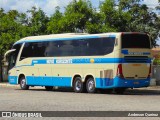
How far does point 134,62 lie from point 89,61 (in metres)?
2.61

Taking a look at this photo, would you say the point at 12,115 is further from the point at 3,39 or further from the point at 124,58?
the point at 3,39

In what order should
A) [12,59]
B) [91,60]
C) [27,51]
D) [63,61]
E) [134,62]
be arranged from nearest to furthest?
[134,62] → [91,60] → [63,61] → [27,51] → [12,59]

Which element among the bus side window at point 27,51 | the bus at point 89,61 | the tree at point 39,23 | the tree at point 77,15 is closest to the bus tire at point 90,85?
the bus at point 89,61

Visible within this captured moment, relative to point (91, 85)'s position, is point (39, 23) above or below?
above

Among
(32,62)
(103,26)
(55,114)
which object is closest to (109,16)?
(103,26)

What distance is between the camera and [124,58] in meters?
25.8

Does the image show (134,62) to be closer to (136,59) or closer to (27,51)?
(136,59)

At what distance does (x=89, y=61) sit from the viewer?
27.2m

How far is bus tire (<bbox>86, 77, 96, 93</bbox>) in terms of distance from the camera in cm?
2726

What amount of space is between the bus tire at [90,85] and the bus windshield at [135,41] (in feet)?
9.97

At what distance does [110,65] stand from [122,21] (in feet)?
35.5

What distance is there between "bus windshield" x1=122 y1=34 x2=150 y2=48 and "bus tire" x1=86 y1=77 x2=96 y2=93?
120 inches

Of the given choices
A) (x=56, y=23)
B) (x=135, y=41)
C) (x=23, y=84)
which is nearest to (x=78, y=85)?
(x=135, y=41)

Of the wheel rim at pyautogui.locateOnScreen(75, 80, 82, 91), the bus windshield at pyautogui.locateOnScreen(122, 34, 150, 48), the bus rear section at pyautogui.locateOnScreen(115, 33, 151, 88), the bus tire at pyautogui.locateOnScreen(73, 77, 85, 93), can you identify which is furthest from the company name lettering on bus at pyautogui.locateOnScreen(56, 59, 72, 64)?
the bus windshield at pyautogui.locateOnScreen(122, 34, 150, 48)
